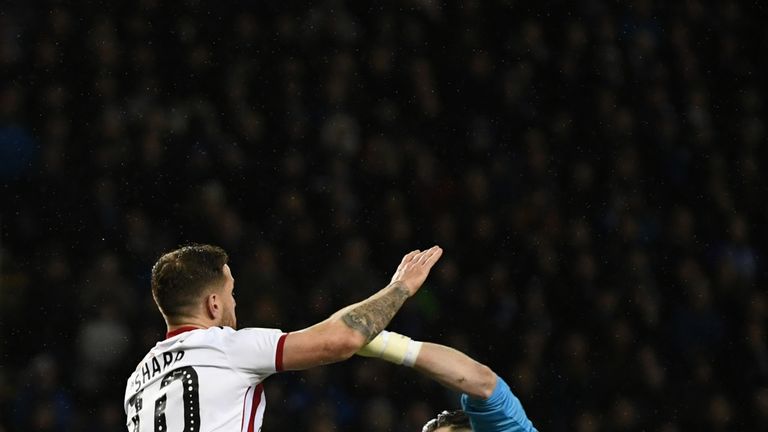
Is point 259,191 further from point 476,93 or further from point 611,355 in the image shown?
point 611,355

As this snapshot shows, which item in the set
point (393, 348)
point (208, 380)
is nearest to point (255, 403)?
point (208, 380)

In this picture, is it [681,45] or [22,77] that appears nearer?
[22,77]

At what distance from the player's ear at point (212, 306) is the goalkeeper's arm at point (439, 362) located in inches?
20.2

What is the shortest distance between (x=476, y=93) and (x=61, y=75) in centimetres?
306

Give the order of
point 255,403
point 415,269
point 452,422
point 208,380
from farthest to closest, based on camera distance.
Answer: point 452,422 < point 415,269 < point 255,403 < point 208,380

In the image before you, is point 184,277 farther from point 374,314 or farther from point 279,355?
point 374,314

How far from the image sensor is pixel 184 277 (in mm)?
3670

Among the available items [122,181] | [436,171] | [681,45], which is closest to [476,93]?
[436,171]

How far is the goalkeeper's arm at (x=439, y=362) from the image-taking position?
3885mm

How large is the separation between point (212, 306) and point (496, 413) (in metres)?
1.01

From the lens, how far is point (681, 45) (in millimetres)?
9555

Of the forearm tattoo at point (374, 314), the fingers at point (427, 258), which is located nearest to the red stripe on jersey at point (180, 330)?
the forearm tattoo at point (374, 314)

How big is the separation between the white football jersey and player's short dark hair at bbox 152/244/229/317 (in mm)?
141

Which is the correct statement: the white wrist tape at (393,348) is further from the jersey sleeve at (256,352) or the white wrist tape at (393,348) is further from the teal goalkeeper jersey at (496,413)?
the jersey sleeve at (256,352)
